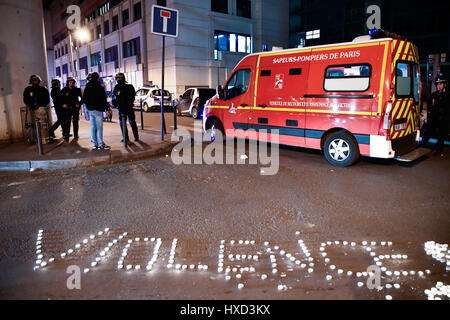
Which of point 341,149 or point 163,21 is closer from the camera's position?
point 341,149

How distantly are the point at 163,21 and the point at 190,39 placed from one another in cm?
2216

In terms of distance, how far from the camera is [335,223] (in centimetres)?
421

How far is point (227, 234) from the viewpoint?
3.92 metres

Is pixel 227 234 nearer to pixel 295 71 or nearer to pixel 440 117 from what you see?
pixel 295 71

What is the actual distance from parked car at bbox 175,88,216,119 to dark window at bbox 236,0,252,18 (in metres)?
17.7

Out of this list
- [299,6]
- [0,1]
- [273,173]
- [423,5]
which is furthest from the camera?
[299,6]

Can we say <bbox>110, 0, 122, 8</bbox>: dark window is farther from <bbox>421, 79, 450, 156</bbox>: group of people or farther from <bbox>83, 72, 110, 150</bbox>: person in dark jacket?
<bbox>421, 79, 450, 156</bbox>: group of people

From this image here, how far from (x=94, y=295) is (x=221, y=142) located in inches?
294

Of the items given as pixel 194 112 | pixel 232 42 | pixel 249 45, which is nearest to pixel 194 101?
pixel 194 112

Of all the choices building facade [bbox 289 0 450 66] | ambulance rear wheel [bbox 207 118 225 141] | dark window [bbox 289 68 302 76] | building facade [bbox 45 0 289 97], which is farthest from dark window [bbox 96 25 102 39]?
dark window [bbox 289 68 302 76]
